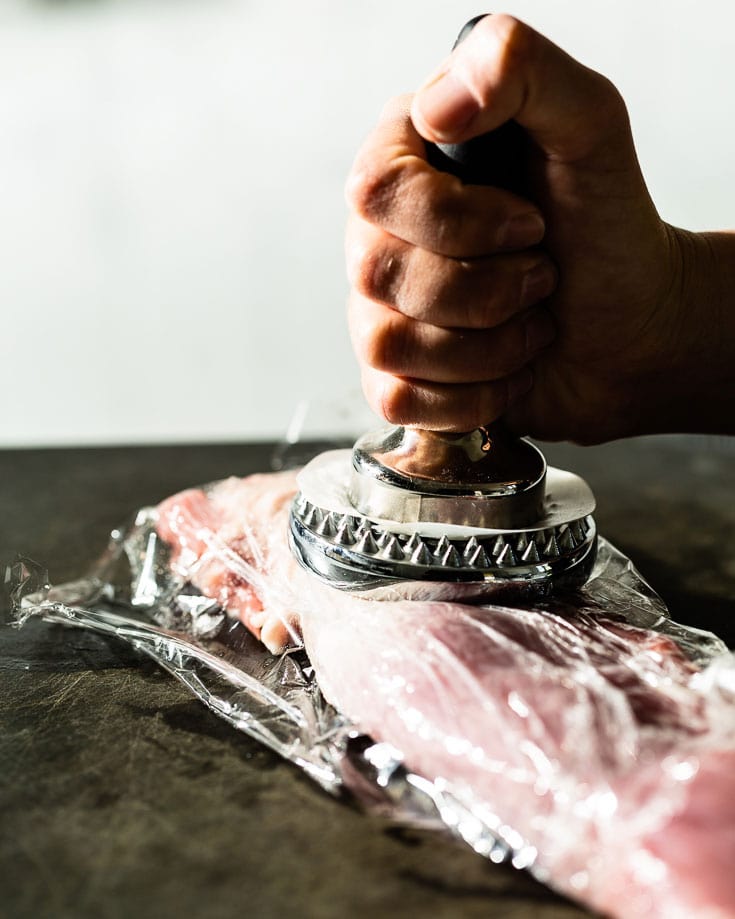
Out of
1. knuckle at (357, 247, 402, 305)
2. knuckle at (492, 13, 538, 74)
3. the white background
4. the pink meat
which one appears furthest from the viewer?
the white background

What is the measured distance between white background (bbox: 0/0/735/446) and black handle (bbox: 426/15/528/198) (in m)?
1.24

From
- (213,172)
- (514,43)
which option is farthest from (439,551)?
(213,172)

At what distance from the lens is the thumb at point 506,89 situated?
62cm

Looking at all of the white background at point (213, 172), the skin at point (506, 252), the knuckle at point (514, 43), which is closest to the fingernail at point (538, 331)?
the skin at point (506, 252)

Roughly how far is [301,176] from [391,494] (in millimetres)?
1401

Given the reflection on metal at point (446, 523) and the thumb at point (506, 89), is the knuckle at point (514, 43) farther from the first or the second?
the reflection on metal at point (446, 523)

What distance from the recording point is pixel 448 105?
63cm

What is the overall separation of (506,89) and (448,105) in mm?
40

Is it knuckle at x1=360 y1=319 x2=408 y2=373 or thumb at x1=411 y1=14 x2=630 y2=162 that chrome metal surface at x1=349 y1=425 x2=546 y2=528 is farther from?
Result: thumb at x1=411 y1=14 x2=630 y2=162

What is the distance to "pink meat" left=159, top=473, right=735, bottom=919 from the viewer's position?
481 millimetres

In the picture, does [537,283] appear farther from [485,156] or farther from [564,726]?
[564,726]

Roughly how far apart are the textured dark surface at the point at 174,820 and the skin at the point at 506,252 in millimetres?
285

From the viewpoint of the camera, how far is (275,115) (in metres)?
1.92

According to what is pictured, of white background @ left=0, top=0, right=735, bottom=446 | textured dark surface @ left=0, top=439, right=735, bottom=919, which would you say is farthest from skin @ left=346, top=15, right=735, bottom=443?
white background @ left=0, top=0, right=735, bottom=446
